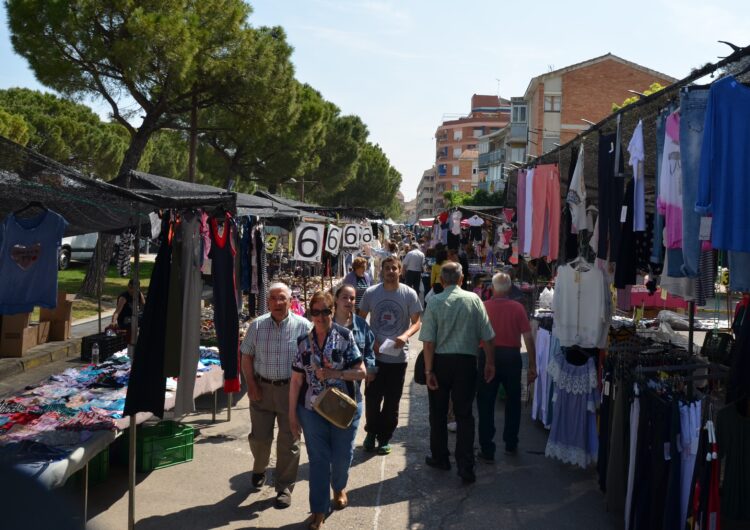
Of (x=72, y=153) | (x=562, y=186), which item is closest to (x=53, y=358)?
(x=562, y=186)

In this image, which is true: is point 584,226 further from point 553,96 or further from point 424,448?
point 553,96

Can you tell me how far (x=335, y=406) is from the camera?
4.97 m

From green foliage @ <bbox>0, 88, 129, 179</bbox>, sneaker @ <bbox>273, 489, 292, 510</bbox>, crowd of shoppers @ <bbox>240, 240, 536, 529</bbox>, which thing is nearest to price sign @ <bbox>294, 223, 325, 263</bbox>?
crowd of shoppers @ <bbox>240, 240, 536, 529</bbox>

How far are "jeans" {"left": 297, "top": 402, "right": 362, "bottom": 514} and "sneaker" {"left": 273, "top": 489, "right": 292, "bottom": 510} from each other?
19.9 inches

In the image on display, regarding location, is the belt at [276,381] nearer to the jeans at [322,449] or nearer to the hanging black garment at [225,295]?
the hanging black garment at [225,295]

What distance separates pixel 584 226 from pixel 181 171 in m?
49.7

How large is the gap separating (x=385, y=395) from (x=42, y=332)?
7.38 meters

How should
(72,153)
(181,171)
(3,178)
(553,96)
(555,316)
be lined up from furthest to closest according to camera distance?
(181,171) → (553,96) → (72,153) → (555,316) → (3,178)

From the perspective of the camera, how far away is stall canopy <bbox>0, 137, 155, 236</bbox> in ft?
16.8

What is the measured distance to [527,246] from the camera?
843 centimetres

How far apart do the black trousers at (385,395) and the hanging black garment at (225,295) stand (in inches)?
59.5

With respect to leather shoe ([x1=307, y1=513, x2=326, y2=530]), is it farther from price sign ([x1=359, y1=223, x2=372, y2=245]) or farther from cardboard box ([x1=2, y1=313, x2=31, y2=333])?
price sign ([x1=359, y1=223, x2=372, y2=245])

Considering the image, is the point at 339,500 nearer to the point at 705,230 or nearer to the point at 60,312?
the point at 705,230

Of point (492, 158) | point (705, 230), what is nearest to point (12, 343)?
point (705, 230)
